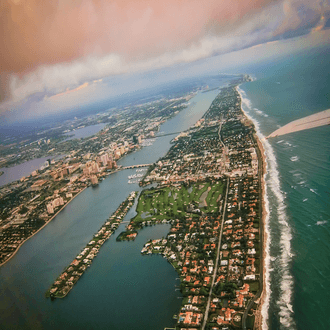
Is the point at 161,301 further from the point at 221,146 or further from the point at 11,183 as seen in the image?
the point at 11,183

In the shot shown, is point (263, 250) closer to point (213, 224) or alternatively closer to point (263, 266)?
point (263, 266)

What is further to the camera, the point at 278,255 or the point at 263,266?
the point at 278,255

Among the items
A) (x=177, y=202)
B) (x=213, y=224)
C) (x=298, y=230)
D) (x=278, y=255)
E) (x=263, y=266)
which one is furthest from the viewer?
(x=177, y=202)

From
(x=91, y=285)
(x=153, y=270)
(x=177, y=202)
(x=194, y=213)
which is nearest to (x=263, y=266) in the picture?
(x=153, y=270)

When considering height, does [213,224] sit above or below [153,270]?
above

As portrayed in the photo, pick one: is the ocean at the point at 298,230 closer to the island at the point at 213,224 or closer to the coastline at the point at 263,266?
the coastline at the point at 263,266

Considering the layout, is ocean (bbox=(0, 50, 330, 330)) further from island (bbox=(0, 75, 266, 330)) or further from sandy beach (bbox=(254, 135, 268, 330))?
island (bbox=(0, 75, 266, 330))

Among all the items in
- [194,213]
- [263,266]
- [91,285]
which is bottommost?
[91,285]

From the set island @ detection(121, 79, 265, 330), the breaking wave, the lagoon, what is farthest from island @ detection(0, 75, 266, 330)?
the lagoon

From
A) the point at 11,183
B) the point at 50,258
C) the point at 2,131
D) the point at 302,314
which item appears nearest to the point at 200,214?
the point at 302,314
